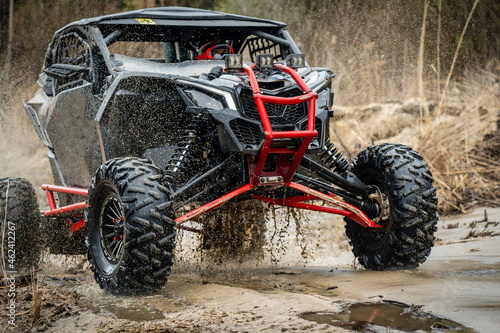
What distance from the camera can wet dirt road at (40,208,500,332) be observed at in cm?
324

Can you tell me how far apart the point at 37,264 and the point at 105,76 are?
2.16 meters

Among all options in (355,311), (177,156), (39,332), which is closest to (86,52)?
(177,156)

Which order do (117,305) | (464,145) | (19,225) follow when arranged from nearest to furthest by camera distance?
(117,305) < (19,225) < (464,145)

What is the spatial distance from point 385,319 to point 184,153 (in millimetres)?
1910

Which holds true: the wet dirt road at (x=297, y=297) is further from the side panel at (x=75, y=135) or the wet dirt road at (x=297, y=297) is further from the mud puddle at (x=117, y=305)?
the side panel at (x=75, y=135)

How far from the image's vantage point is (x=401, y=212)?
15.4ft

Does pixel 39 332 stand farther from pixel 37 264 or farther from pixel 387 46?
pixel 387 46

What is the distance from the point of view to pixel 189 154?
4.52 meters

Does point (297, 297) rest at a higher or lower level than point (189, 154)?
lower

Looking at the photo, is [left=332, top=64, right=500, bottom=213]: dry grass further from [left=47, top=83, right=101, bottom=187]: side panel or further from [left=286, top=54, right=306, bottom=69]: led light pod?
[left=47, top=83, right=101, bottom=187]: side panel

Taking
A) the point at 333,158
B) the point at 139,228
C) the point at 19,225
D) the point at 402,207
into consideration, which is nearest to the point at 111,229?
the point at 139,228

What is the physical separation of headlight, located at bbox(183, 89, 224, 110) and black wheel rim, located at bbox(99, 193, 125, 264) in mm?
869

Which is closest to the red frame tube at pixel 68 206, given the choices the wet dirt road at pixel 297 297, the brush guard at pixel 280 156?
the wet dirt road at pixel 297 297

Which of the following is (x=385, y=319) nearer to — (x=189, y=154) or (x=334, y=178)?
(x=334, y=178)
